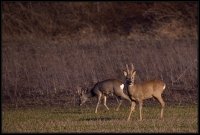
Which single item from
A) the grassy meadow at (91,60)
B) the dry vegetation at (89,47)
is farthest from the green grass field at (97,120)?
the dry vegetation at (89,47)

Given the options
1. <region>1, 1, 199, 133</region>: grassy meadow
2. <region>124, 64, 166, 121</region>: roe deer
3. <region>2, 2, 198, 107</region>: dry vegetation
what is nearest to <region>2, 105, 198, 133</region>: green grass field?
<region>1, 1, 199, 133</region>: grassy meadow

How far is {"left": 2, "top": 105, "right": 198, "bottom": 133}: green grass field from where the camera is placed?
1332 centimetres

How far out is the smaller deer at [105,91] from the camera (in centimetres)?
1848

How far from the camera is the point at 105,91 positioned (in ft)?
62.0

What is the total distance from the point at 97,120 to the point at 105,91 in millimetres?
4020

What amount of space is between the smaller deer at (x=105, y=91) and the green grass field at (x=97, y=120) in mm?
380

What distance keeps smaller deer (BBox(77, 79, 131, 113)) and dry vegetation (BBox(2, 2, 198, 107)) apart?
63 cm

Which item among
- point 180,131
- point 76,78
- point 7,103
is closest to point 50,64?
point 76,78

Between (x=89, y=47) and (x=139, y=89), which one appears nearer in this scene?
(x=139, y=89)

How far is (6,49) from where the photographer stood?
28.9m

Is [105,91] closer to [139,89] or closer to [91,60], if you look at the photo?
[139,89]

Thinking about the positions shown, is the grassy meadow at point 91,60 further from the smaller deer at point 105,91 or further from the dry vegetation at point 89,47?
the smaller deer at point 105,91

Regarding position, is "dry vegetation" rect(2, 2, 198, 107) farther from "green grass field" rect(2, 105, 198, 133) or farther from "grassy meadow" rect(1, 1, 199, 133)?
"green grass field" rect(2, 105, 198, 133)

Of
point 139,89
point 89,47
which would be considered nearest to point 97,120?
point 139,89
